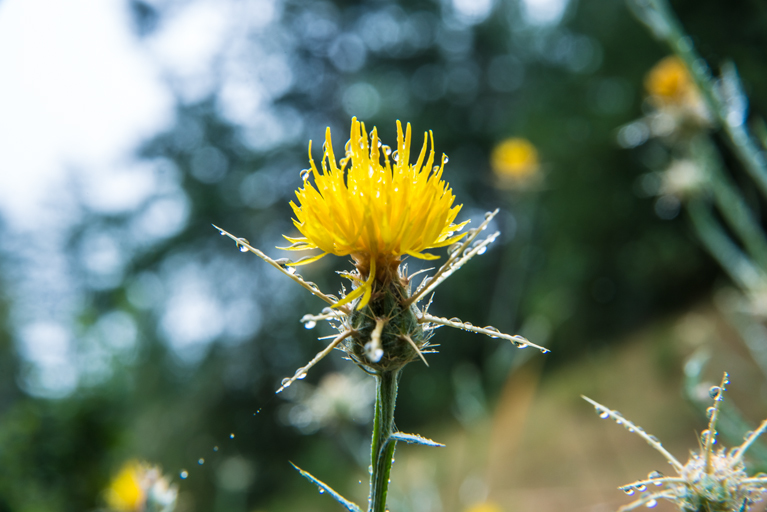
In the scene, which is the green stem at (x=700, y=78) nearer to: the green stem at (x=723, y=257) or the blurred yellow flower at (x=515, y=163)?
the green stem at (x=723, y=257)

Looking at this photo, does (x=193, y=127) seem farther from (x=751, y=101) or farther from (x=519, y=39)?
(x=751, y=101)

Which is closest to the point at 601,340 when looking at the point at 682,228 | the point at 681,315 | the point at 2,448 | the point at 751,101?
the point at 681,315

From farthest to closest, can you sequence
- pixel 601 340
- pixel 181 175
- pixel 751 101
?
pixel 181 175
pixel 601 340
pixel 751 101

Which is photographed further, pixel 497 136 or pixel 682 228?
pixel 497 136

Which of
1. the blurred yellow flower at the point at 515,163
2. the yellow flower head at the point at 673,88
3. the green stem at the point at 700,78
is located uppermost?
the blurred yellow flower at the point at 515,163

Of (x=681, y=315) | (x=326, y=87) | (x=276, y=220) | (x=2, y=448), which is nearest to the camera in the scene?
(x=2, y=448)

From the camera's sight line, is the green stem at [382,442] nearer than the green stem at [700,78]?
Yes

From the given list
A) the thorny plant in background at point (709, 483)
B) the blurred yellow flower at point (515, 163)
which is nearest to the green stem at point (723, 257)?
the blurred yellow flower at point (515, 163)

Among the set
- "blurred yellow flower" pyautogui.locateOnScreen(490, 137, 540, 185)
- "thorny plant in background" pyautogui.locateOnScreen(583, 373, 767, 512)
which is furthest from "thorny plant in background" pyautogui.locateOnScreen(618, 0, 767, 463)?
"blurred yellow flower" pyautogui.locateOnScreen(490, 137, 540, 185)

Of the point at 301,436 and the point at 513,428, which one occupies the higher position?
the point at 301,436
